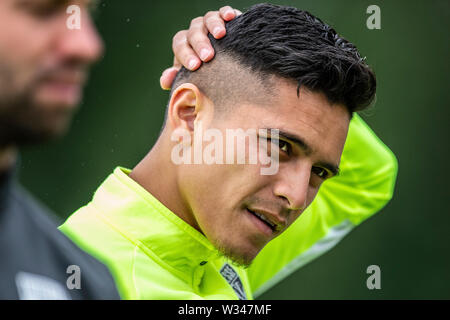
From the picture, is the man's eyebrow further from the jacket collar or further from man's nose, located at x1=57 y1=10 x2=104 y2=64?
man's nose, located at x1=57 y1=10 x2=104 y2=64

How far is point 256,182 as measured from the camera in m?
1.65

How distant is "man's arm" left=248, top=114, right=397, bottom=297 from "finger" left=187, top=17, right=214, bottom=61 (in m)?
0.82

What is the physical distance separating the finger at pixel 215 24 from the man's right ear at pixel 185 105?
0.57ft

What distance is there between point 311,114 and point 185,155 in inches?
13.6

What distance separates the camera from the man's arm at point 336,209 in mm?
2344

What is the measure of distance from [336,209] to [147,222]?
1080 mm

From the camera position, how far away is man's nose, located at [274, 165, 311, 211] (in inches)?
64.9

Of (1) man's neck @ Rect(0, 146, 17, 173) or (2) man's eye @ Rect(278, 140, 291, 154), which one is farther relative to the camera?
(2) man's eye @ Rect(278, 140, 291, 154)

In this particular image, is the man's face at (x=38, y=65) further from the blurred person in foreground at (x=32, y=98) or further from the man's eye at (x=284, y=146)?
the man's eye at (x=284, y=146)

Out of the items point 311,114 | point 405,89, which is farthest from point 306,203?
point 405,89
